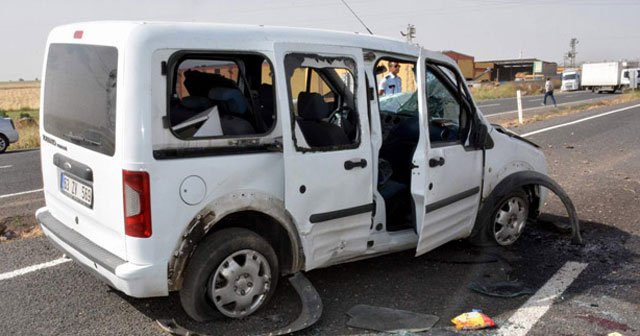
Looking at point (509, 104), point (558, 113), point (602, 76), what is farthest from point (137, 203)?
point (602, 76)

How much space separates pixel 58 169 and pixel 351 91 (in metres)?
2.14

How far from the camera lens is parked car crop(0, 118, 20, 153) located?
15.0 metres

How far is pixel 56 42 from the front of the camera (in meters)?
3.95

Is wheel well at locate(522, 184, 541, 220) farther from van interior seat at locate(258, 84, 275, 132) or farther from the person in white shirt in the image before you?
the person in white shirt

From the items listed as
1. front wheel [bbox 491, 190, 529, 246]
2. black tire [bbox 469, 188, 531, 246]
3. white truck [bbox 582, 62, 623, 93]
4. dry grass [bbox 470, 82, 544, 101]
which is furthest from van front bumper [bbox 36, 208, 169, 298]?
white truck [bbox 582, 62, 623, 93]

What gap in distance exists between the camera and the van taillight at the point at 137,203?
3141 mm

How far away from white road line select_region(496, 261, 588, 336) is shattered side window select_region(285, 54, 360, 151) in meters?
1.59

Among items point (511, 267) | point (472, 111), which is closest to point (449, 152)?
point (472, 111)

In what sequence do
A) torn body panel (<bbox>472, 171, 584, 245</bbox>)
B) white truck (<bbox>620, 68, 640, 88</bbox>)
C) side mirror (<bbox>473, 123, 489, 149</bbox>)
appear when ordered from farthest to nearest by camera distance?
white truck (<bbox>620, 68, 640, 88</bbox>)
torn body panel (<bbox>472, 171, 584, 245</bbox>)
side mirror (<bbox>473, 123, 489, 149</bbox>)

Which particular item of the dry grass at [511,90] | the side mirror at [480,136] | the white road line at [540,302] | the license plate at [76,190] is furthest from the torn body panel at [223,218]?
the dry grass at [511,90]

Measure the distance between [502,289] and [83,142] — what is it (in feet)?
10.4

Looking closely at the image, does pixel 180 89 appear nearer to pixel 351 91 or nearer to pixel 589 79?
pixel 351 91

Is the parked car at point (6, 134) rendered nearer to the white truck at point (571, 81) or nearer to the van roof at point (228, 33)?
the van roof at point (228, 33)

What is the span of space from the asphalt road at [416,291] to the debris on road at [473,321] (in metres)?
0.07
